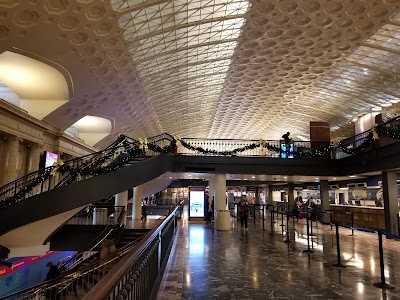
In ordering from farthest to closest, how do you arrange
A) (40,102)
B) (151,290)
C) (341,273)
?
(40,102), (341,273), (151,290)

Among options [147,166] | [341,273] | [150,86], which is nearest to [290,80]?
[150,86]

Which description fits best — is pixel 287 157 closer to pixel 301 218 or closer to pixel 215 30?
pixel 301 218

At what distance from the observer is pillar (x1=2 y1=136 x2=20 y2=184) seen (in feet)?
42.5

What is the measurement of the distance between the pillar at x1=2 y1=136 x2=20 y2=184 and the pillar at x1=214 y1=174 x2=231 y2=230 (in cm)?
997

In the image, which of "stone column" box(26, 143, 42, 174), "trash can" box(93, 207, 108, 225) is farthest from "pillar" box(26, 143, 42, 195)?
"trash can" box(93, 207, 108, 225)

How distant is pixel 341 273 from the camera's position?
21.3 ft

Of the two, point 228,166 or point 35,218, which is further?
point 228,166

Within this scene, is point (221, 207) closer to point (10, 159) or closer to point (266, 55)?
point (10, 159)

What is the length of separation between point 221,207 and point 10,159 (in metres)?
10.7

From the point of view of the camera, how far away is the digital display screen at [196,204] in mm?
19891

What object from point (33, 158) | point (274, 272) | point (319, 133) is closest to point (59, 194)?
point (33, 158)

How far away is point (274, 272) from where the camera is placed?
21.3 feet

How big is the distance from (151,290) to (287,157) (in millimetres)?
14716

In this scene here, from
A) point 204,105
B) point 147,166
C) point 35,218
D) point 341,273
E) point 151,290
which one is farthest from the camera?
point 204,105
